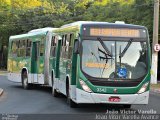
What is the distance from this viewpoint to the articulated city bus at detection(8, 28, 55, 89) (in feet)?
84.7

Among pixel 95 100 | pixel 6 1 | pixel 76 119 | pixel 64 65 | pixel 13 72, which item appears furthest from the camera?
pixel 6 1

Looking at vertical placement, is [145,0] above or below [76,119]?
above

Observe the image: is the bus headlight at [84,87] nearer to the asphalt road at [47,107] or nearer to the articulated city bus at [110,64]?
the articulated city bus at [110,64]

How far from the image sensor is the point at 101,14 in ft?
174

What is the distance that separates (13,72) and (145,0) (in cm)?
1603

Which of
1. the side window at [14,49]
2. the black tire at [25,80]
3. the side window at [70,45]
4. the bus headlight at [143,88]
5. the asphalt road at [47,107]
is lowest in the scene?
the black tire at [25,80]

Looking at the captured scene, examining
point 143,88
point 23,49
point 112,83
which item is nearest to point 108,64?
point 112,83

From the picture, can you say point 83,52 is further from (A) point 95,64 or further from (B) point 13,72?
(B) point 13,72

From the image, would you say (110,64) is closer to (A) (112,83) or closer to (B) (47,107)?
(A) (112,83)

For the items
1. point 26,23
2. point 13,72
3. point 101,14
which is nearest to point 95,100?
point 13,72

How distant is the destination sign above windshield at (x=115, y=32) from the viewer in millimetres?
17484

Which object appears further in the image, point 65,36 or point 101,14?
point 101,14

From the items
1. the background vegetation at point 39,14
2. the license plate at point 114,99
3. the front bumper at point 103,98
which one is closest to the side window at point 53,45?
the front bumper at point 103,98

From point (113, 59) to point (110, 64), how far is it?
0.63 ft
